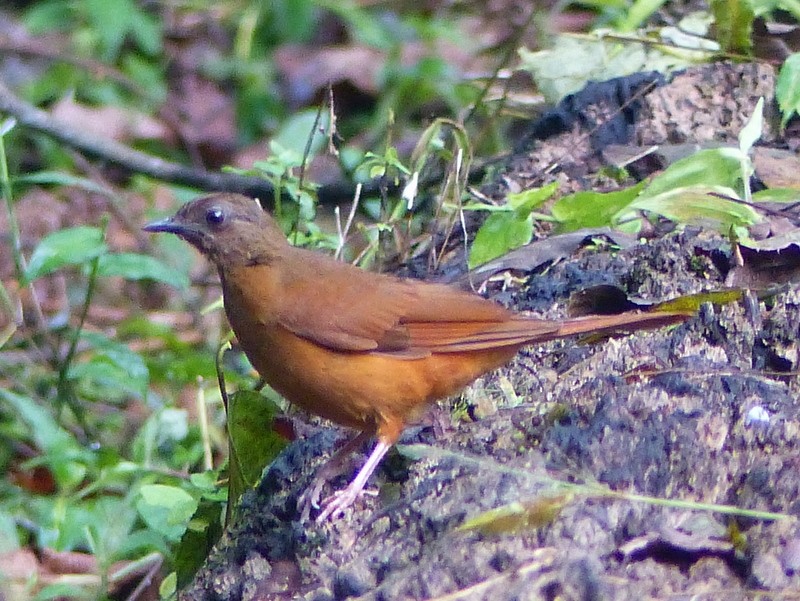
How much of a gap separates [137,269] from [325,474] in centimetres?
181

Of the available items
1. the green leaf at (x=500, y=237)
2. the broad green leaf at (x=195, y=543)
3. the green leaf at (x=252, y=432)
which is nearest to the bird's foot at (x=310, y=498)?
the green leaf at (x=252, y=432)

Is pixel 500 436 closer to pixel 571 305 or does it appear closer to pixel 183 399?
pixel 571 305

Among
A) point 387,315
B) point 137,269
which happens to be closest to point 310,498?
point 387,315

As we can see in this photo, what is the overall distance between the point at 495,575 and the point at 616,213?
5.72 feet

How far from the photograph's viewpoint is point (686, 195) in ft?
10.8

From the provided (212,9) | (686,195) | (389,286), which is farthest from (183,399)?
(212,9)

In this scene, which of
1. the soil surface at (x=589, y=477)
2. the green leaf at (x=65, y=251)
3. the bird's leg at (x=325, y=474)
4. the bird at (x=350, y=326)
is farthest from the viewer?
the green leaf at (x=65, y=251)

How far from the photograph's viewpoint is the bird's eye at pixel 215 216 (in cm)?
333

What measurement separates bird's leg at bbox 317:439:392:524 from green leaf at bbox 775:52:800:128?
1.78 metres

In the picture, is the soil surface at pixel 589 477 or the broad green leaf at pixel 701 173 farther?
the broad green leaf at pixel 701 173

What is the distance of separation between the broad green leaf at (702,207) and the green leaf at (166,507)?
1.59m

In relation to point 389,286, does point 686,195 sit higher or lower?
higher

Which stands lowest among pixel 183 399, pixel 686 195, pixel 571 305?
pixel 183 399

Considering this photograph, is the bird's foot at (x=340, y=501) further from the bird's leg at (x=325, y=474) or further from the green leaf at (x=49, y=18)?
the green leaf at (x=49, y=18)
